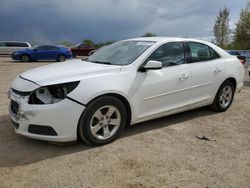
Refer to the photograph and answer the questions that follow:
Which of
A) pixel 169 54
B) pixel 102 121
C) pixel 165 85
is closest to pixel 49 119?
pixel 102 121

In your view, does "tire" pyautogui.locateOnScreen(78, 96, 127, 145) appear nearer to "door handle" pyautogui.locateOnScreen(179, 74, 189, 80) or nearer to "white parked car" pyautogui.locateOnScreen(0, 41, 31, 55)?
"door handle" pyautogui.locateOnScreen(179, 74, 189, 80)

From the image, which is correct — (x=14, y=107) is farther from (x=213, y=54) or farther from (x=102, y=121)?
(x=213, y=54)

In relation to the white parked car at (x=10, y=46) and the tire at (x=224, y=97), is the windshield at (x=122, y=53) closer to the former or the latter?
the tire at (x=224, y=97)

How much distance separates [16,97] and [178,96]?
2.55 m

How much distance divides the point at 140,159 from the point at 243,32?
40.1 m

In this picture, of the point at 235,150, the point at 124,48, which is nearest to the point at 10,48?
the point at 124,48

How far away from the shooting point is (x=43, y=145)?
3.81 meters

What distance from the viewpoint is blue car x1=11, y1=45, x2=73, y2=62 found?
20.2 m

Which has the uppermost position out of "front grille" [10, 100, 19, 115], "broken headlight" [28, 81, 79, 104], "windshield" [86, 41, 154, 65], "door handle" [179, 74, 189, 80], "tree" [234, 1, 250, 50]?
"tree" [234, 1, 250, 50]

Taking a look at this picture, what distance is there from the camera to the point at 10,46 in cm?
2669

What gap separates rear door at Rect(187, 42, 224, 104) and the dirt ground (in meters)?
0.65

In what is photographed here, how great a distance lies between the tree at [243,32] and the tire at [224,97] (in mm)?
36558

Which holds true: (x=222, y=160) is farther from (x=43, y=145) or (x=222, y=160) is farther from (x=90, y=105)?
(x=43, y=145)

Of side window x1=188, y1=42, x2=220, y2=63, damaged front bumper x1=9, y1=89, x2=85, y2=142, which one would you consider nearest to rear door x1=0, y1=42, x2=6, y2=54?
side window x1=188, y1=42, x2=220, y2=63
